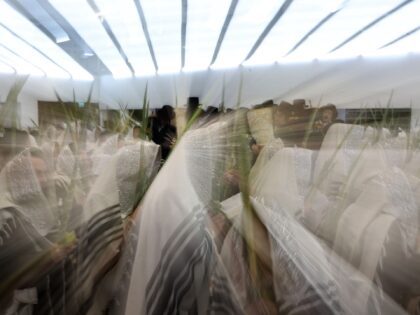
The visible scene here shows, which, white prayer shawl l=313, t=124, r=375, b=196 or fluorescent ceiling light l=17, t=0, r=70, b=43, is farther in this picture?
white prayer shawl l=313, t=124, r=375, b=196

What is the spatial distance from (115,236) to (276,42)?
48 centimetres

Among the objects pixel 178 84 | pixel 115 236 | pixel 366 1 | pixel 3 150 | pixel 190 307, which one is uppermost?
pixel 366 1

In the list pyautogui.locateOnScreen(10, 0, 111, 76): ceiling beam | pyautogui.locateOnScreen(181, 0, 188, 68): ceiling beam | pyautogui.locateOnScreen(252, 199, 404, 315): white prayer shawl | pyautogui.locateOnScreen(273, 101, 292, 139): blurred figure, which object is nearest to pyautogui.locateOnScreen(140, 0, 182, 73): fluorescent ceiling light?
pyautogui.locateOnScreen(181, 0, 188, 68): ceiling beam

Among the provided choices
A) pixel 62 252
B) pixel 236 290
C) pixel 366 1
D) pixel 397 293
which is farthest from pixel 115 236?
pixel 366 1

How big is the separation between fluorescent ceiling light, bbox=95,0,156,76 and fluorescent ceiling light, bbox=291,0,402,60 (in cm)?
28

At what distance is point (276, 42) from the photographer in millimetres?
626

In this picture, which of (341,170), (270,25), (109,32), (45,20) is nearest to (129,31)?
(109,32)

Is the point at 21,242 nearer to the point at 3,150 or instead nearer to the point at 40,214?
the point at 40,214

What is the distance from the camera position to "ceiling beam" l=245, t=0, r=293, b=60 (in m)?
0.60

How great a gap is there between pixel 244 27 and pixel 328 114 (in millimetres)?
241

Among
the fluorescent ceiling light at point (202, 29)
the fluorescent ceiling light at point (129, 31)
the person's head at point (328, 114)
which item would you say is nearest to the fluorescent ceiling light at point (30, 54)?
the fluorescent ceiling light at point (129, 31)

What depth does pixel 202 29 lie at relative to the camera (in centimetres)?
60

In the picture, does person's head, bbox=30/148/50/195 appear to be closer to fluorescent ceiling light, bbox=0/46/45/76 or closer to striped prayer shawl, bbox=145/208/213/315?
fluorescent ceiling light, bbox=0/46/45/76

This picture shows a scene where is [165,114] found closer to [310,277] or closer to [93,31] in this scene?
[93,31]
